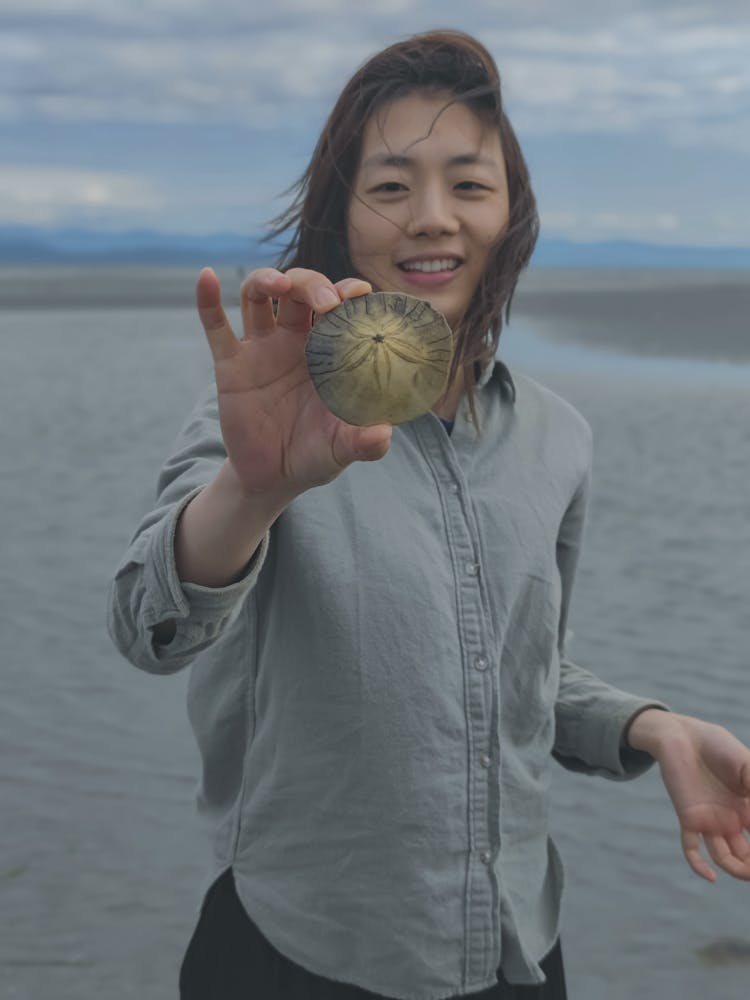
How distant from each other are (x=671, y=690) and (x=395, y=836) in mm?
4013

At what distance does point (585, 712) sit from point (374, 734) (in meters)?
0.56

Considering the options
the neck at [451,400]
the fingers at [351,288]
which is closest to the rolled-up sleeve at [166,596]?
the fingers at [351,288]

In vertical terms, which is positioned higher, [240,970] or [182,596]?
[182,596]

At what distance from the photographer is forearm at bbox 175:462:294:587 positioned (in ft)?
6.09

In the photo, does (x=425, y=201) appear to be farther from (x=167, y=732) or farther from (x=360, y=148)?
(x=167, y=732)

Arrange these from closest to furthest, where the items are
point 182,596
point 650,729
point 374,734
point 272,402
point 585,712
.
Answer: point 272,402, point 182,596, point 374,734, point 650,729, point 585,712

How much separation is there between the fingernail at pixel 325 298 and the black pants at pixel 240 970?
102 cm

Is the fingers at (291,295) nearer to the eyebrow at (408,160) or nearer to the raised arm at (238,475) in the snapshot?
the raised arm at (238,475)

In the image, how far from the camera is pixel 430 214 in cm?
223

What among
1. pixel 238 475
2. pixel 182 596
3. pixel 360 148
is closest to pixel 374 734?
pixel 182 596

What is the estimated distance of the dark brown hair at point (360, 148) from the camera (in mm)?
2340

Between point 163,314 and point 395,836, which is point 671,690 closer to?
point 395,836

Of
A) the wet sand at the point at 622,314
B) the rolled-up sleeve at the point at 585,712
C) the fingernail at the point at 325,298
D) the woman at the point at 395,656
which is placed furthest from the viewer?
the wet sand at the point at 622,314

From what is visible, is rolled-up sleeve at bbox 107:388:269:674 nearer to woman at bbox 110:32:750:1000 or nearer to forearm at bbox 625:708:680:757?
woman at bbox 110:32:750:1000
